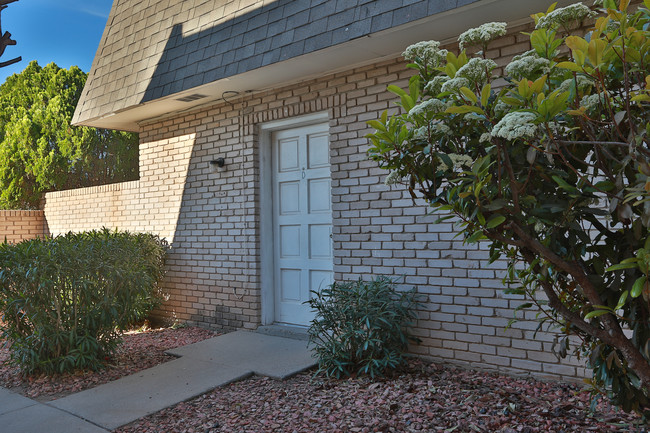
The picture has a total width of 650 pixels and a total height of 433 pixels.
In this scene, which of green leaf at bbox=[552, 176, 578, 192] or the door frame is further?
the door frame

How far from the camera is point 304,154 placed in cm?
604

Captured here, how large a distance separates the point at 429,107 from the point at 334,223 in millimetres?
3572

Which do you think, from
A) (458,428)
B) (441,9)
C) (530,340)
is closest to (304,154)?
(441,9)

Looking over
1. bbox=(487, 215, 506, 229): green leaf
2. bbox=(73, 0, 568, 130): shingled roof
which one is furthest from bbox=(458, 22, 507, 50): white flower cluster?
bbox=(73, 0, 568, 130): shingled roof

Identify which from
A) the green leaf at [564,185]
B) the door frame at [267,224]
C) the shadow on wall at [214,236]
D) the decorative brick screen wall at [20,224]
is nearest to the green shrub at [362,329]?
the door frame at [267,224]

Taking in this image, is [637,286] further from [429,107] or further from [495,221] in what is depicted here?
[429,107]

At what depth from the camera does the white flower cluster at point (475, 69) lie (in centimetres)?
186

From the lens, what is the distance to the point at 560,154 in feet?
5.65

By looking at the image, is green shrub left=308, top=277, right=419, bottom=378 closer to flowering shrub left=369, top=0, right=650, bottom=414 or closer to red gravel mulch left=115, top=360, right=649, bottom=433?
red gravel mulch left=115, top=360, right=649, bottom=433

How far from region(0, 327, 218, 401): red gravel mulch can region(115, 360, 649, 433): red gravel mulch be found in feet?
4.11

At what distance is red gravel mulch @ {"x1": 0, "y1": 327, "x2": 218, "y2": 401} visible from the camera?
Answer: 4.56m

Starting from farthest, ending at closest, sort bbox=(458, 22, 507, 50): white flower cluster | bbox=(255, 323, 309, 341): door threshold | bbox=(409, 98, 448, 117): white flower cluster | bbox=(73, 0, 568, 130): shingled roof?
bbox=(255, 323, 309, 341): door threshold, bbox=(73, 0, 568, 130): shingled roof, bbox=(458, 22, 507, 50): white flower cluster, bbox=(409, 98, 448, 117): white flower cluster

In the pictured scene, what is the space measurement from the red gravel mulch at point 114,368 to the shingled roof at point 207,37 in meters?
3.07

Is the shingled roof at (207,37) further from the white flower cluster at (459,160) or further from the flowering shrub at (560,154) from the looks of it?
the white flower cluster at (459,160)
